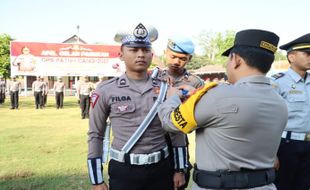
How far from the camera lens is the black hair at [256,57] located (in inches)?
77.2

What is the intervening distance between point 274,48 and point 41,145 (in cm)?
703

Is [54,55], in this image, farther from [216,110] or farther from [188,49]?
[216,110]

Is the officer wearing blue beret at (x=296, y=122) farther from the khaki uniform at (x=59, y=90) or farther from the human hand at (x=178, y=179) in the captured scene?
the khaki uniform at (x=59, y=90)

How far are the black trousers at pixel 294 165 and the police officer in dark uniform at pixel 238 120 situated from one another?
154 centimetres

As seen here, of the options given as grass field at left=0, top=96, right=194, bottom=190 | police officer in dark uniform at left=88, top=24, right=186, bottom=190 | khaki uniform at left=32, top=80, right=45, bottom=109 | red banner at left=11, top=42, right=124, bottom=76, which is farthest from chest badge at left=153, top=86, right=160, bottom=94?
red banner at left=11, top=42, right=124, bottom=76

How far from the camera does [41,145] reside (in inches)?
318

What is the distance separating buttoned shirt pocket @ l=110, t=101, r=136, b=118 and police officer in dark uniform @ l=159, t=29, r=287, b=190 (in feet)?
1.62

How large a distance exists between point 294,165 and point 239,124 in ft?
6.54

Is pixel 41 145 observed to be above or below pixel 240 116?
below

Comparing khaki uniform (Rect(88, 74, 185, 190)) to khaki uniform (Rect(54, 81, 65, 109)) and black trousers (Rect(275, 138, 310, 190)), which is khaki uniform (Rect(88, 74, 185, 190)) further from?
khaki uniform (Rect(54, 81, 65, 109))

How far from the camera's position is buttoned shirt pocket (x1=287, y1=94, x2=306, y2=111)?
3479mm

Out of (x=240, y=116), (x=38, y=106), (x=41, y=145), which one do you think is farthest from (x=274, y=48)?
(x=38, y=106)

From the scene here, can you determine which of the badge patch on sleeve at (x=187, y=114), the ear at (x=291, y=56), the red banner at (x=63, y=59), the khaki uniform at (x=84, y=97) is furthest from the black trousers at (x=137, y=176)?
the red banner at (x=63, y=59)

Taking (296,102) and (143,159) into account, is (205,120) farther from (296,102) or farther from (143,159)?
(296,102)
